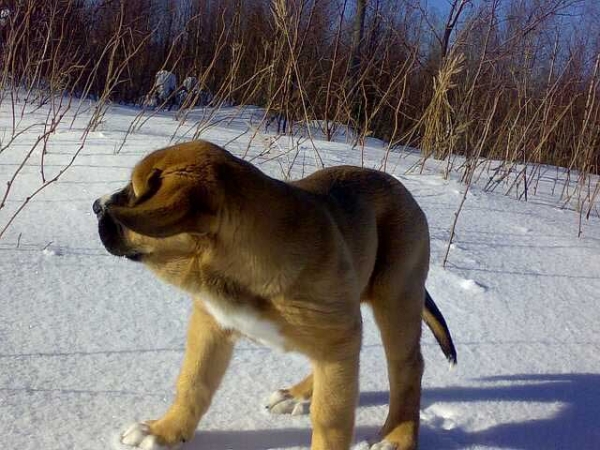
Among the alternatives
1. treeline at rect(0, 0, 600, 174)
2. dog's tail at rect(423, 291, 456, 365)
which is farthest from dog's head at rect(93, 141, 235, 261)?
treeline at rect(0, 0, 600, 174)

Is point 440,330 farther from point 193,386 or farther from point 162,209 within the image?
point 162,209

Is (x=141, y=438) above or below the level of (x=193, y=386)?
below

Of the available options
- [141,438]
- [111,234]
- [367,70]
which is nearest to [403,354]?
[141,438]

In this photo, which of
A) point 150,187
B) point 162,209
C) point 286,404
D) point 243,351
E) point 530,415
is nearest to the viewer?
point 162,209

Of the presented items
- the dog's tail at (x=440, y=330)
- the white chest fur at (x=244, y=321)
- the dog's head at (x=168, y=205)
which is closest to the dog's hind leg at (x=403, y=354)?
the dog's tail at (x=440, y=330)

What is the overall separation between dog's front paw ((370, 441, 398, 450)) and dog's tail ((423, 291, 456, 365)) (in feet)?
1.58

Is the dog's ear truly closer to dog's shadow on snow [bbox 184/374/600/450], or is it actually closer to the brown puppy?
the brown puppy

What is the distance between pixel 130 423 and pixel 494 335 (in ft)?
4.80

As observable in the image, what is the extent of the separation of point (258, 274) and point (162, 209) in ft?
1.11

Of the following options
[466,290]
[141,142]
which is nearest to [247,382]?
[466,290]

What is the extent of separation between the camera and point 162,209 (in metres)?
1.39

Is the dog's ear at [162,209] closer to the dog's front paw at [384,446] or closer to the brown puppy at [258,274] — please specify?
the brown puppy at [258,274]

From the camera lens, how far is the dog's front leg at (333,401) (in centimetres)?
173

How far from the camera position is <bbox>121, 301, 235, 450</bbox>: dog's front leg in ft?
5.96
